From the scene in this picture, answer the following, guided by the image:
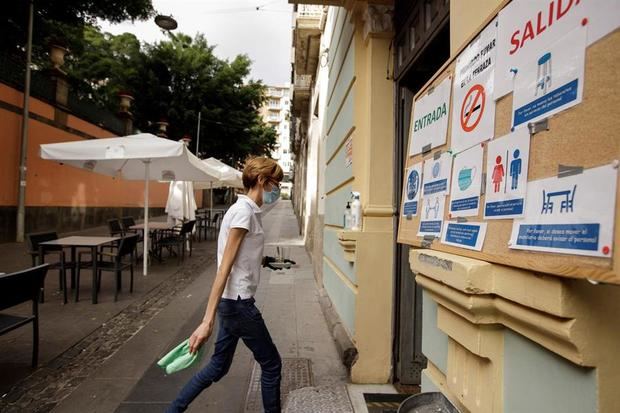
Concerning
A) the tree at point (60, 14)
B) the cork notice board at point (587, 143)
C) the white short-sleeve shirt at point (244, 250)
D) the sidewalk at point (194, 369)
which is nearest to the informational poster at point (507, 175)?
the cork notice board at point (587, 143)

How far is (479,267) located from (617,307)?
1.22 feet

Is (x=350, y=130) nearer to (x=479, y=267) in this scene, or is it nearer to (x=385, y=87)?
(x=385, y=87)

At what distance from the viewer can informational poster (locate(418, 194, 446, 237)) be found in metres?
1.71

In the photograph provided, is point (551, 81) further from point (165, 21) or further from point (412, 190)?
point (165, 21)

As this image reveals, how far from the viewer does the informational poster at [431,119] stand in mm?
1811

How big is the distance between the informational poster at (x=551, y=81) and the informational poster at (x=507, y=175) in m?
0.06

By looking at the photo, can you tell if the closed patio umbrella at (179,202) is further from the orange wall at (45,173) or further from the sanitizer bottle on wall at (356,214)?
the sanitizer bottle on wall at (356,214)

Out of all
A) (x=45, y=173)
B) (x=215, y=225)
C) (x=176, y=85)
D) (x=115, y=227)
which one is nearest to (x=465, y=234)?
(x=115, y=227)

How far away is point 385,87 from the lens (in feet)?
11.7

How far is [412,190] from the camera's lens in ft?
6.92

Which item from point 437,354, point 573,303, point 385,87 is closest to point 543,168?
point 573,303

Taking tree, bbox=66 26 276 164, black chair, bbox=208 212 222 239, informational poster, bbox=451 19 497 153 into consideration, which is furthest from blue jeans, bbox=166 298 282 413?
tree, bbox=66 26 276 164

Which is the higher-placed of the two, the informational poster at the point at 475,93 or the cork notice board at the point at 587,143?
the informational poster at the point at 475,93

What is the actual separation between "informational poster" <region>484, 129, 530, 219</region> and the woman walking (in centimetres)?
143
